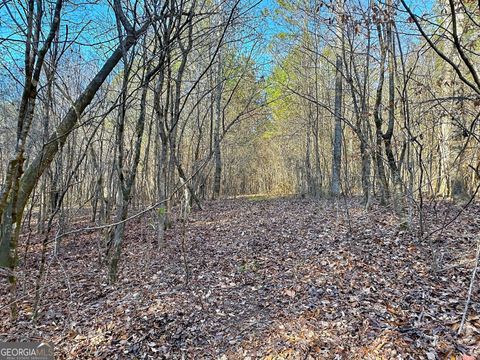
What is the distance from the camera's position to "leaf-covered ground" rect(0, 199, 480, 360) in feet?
8.50

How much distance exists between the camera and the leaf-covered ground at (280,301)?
8.50 feet

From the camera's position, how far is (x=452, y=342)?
239cm

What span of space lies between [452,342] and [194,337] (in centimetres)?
214

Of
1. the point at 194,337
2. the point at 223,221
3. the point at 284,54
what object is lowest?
the point at 194,337

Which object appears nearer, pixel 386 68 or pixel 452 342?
pixel 452 342

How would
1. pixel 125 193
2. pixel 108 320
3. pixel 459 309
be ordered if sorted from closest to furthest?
pixel 459 309, pixel 108 320, pixel 125 193

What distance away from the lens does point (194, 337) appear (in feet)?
9.55

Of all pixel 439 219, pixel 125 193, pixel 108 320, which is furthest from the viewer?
pixel 439 219

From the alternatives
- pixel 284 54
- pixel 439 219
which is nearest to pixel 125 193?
pixel 439 219

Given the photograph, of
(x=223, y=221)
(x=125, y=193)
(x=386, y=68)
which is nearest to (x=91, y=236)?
(x=223, y=221)

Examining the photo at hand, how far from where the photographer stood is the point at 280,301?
335cm

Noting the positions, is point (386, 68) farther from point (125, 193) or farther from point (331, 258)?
point (125, 193)

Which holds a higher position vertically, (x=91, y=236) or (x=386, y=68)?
(x=386, y=68)

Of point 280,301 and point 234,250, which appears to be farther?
point 234,250
